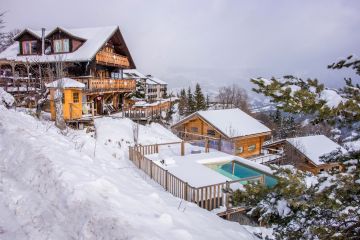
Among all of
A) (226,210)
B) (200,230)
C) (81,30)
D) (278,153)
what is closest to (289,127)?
(278,153)

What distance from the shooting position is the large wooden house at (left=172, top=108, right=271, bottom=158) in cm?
2477

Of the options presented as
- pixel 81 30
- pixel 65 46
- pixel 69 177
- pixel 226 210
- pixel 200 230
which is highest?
pixel 81 30

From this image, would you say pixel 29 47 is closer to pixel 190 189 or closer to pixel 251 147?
pixel 251 147

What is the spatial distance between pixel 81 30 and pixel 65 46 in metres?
4.49

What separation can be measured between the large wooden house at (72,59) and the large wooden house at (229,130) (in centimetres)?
837

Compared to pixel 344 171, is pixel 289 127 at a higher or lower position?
lower

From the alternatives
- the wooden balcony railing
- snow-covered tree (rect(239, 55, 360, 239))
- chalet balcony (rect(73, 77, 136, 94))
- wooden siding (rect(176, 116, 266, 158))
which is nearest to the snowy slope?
snow-covered tree (rect(239, 55, 360, 239))

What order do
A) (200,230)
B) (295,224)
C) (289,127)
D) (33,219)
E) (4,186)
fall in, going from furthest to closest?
(289,127), (4,186), (200,230), (33,219), (295,224)

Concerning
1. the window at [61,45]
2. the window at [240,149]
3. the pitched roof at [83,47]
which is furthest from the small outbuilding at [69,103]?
the window at [240,149]

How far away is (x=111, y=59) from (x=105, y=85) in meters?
3.81

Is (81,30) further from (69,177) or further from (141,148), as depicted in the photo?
(69,177)

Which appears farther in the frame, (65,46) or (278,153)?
(278,153)

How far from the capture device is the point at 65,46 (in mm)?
27297

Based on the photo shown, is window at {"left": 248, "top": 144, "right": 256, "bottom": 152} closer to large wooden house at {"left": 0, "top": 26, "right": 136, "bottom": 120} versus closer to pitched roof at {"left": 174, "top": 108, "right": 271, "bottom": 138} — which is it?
pitched roof at {"left": 174, "top": 108, "right": 271, "bottom": 138}
